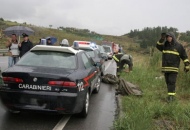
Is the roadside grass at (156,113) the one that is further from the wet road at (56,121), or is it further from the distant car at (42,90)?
the distant car at (42,90)

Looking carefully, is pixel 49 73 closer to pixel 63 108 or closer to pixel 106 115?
pixel 63 108

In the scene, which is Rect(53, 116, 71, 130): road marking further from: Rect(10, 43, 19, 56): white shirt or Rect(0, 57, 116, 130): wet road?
Rect(10, 43, 19, 56): white shirt

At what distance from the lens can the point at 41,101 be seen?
18.6ft

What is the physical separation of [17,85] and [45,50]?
4.41 feet

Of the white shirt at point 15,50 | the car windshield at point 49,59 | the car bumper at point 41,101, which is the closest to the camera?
the car bumper at point 41,101

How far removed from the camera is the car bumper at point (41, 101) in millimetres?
5652

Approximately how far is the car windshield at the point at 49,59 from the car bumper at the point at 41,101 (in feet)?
2.85

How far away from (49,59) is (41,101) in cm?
120

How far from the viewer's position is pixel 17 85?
5746 millimetres

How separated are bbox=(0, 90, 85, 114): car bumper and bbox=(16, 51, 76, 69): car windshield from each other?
34.2 inches

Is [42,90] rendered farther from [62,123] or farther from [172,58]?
[172,58]

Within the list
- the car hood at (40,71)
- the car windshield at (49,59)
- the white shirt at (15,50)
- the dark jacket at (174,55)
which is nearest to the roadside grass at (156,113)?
the dark jacket at (174,55)

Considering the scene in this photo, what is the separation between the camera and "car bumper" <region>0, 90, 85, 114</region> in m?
5.65

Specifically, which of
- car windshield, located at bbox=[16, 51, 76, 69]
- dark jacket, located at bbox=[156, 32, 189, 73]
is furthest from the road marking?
dark jacket, located at bbox=[156, 32, 189, 73]
